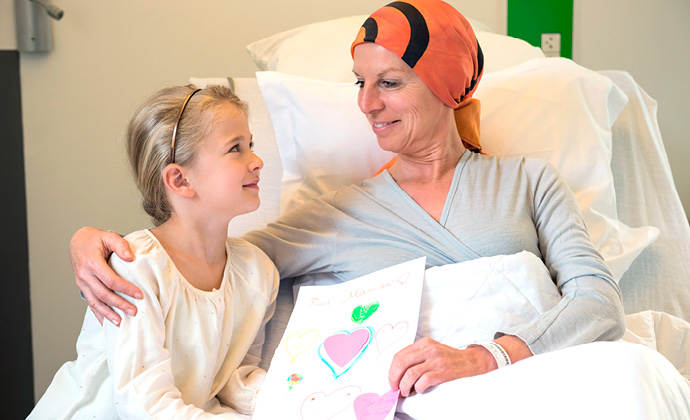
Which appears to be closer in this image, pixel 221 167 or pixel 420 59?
pixel 221 167

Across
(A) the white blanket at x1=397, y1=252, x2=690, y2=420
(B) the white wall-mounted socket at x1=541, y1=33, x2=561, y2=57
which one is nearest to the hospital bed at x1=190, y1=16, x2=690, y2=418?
(A) the white blanket at x1=397, y1=252, x2=690, y2=420

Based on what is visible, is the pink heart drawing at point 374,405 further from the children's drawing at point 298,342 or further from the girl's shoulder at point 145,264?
the girl's shoulder at point 145,264

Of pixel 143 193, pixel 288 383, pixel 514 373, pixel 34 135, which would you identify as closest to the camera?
Answer: pixel 514 373

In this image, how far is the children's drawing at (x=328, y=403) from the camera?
0.95 metres

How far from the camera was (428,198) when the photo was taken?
4.31ft

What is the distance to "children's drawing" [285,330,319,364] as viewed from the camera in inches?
43.3

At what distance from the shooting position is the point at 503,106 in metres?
1.62

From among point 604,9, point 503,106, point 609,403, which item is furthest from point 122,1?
point 609,403

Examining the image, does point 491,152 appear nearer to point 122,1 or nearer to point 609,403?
point 609,403

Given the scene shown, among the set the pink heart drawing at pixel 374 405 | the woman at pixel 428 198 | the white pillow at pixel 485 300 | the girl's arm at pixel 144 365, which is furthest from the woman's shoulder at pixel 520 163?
the girl's arm at pixel 144 365

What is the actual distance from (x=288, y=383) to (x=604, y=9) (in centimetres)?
184

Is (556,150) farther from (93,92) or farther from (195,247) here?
(93,92)

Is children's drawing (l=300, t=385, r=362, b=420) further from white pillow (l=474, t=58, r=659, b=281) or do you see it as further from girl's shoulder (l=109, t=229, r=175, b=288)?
white pillow (l=474, t=58, r=659, b=281)

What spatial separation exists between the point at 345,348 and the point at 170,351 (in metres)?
0.28
